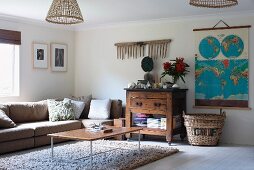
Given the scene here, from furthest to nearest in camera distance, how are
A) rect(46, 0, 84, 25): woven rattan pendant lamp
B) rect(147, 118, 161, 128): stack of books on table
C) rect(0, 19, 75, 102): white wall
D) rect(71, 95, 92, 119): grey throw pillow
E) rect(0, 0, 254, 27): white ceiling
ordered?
1. rect(71, 95, 92, 119): grey throw pillow
2. rect(0, 19, 75, 102): white wall
3. rect(147, 118, 161, 128): stack of books on table
4. rect(0, 0, 254, 27): white ceiling
5. rect(46, 0, 84, 25): woven rattan pendant lamp

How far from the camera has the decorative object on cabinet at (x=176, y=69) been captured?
6.53 meters

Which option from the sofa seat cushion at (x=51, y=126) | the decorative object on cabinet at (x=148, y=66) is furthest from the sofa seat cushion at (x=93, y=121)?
the decorative object on cabinet at (x=148, y=66)

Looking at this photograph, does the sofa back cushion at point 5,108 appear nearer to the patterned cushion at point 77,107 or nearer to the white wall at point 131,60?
the patterned cushion at point 77,107

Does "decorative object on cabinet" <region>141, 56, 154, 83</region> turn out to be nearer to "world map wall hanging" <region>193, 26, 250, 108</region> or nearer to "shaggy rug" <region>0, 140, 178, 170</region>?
"world map wall hanging" <region>193, 26, 250, 108</region>

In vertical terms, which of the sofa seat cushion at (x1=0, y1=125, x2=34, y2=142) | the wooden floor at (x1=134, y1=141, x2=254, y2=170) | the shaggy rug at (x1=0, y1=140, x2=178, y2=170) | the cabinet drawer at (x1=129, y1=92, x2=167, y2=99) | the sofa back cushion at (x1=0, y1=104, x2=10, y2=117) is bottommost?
the wooden floor at (x1=134, y1=141, x2=254, y2=170)

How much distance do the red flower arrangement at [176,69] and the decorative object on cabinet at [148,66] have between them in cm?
39

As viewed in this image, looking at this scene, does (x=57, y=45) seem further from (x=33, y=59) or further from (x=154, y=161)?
(x=154, y=161)

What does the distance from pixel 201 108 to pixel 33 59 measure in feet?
10.5

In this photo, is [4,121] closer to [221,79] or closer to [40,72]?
[40,72]

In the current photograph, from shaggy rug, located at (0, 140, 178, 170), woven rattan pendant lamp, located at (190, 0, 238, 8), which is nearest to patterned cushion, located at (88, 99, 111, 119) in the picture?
shaggy rug, located at (0, 140, 178, 170)

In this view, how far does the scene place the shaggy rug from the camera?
15.2 ft

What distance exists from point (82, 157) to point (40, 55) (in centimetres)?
286

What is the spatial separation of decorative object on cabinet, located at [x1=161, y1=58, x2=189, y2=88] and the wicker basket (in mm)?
734

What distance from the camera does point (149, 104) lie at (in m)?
6.53
